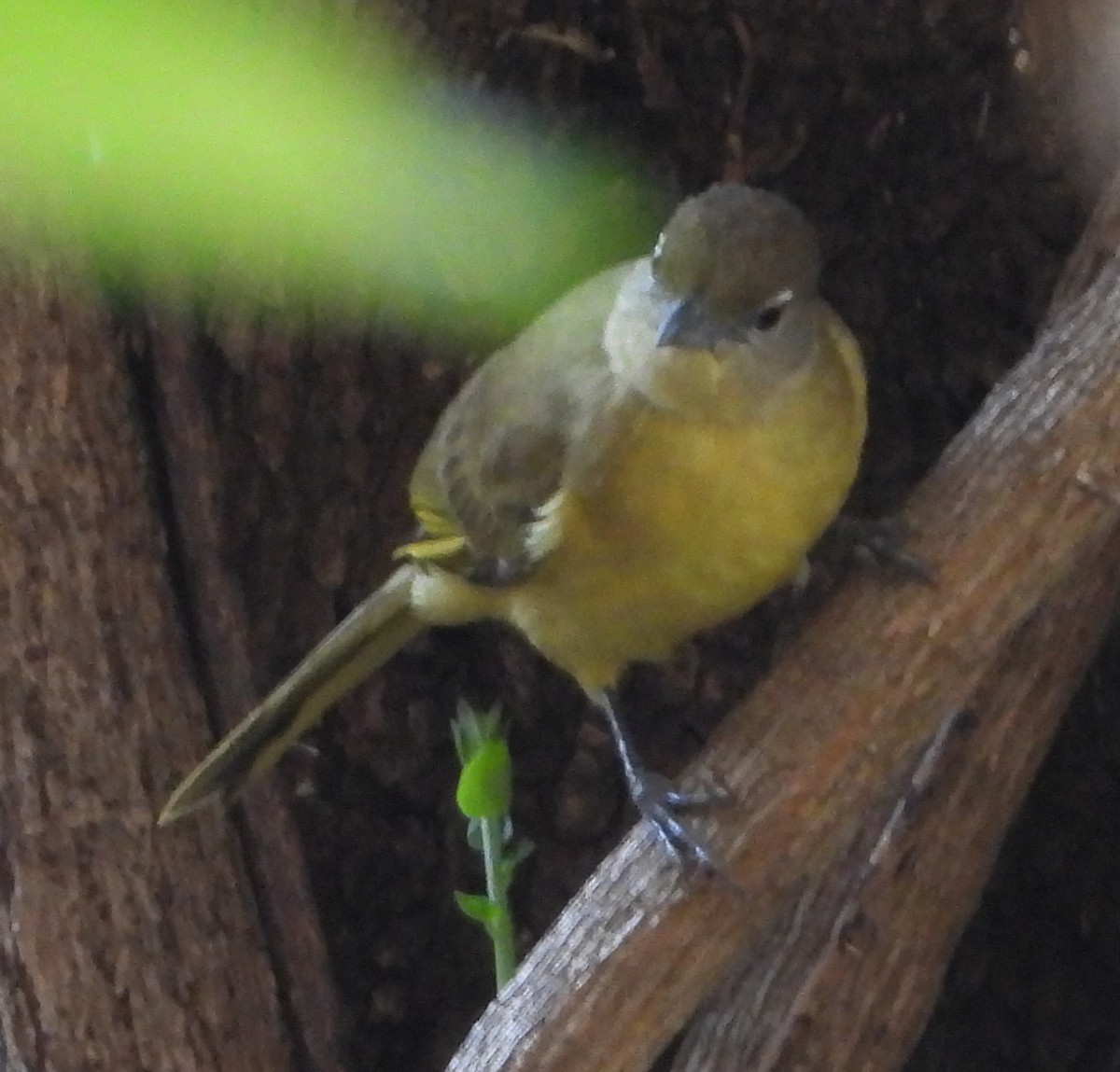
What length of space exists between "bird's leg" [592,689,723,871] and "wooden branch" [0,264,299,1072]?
39 cm

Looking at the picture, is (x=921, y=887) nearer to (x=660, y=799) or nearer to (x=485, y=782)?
(x=660, y=799)

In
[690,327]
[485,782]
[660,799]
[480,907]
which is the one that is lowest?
[480,907]

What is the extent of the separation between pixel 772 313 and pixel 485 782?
0.47 metres

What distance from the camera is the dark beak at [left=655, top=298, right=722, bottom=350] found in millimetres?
1124

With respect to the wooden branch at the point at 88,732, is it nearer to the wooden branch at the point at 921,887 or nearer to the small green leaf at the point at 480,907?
the small green leaf at the point at 480,907

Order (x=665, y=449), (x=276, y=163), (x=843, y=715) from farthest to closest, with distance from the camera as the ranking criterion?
(x=276, y=163) < (x=665, y=449) < (x=843, y=715)

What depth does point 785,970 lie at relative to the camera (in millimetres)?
1201

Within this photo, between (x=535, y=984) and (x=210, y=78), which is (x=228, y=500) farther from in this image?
(x=535, y=984)

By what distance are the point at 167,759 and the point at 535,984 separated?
0.45 m

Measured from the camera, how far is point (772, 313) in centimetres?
115

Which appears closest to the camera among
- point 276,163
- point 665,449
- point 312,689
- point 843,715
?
point 843,715

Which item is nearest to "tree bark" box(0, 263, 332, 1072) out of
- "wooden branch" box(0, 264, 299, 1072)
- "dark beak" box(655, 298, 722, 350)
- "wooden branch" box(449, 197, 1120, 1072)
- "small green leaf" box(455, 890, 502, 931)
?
"wooden branch" box(0, 264, 299, 1072)

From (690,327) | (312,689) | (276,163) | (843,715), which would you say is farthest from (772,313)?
(312,689)

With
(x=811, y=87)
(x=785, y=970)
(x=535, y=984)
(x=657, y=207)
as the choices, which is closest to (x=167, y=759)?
(x=535, y=984)
